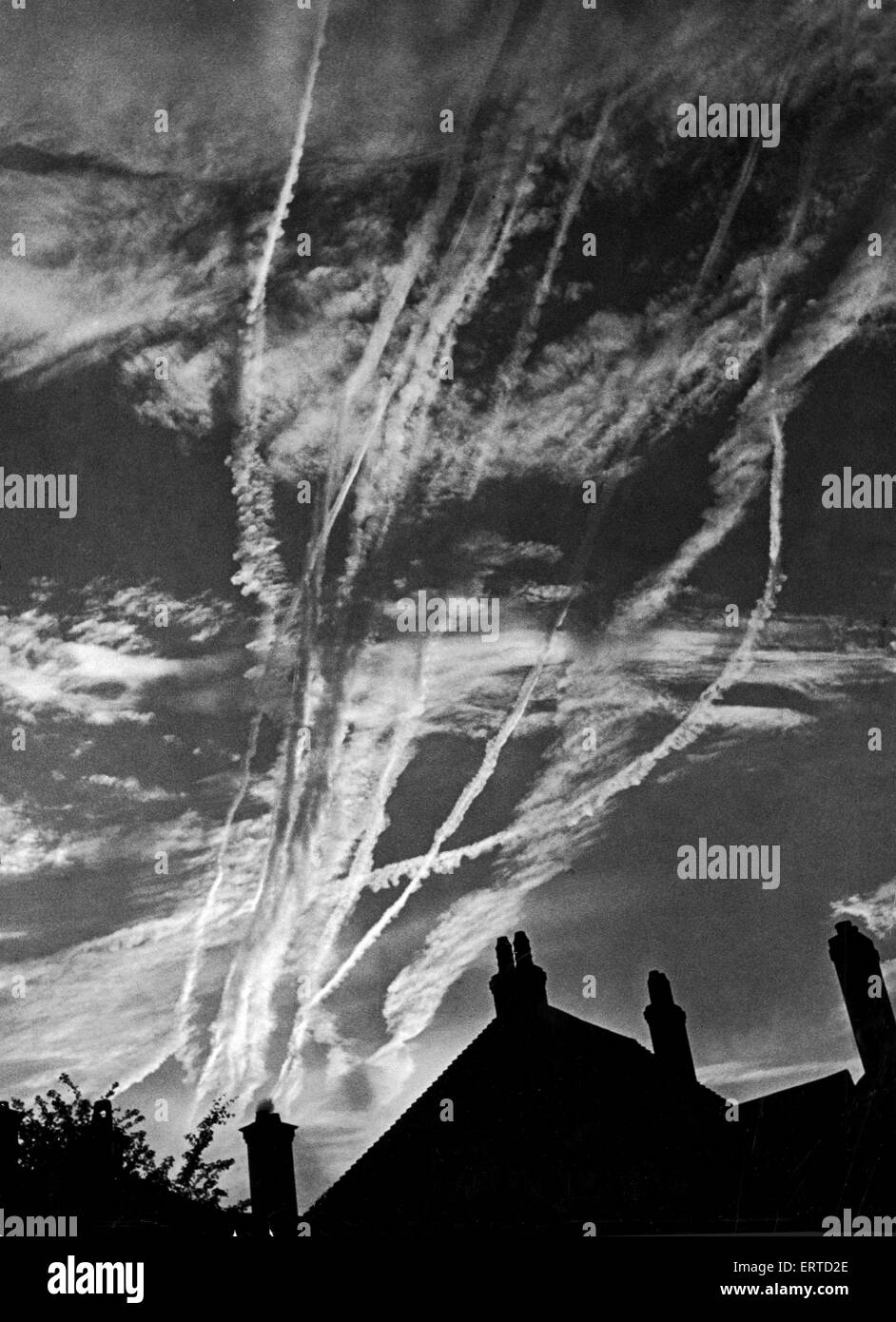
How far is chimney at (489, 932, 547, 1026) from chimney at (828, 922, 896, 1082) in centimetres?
611

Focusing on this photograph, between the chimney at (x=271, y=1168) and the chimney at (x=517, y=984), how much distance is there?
423 cm

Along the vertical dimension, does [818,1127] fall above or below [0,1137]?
below

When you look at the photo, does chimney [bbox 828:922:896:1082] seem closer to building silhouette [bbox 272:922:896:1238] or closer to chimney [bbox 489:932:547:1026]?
building silhouette [bbox 272:922:896:1238]

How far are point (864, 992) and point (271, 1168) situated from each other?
11.6 metres

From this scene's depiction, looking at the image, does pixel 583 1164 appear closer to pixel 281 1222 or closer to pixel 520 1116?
pixel 520 1116

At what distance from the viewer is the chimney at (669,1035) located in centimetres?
2002

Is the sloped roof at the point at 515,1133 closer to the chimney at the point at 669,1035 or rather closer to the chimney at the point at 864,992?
the chimney at the point at 669,1035

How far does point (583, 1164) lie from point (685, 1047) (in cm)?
495

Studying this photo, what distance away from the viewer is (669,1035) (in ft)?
67.3

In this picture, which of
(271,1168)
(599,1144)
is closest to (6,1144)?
(271,1168)

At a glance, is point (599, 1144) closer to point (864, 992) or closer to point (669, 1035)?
point (669, 1035)

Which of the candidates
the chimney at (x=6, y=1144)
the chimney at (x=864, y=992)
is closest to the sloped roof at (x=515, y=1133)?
the chimney at (x=864, y=992)
